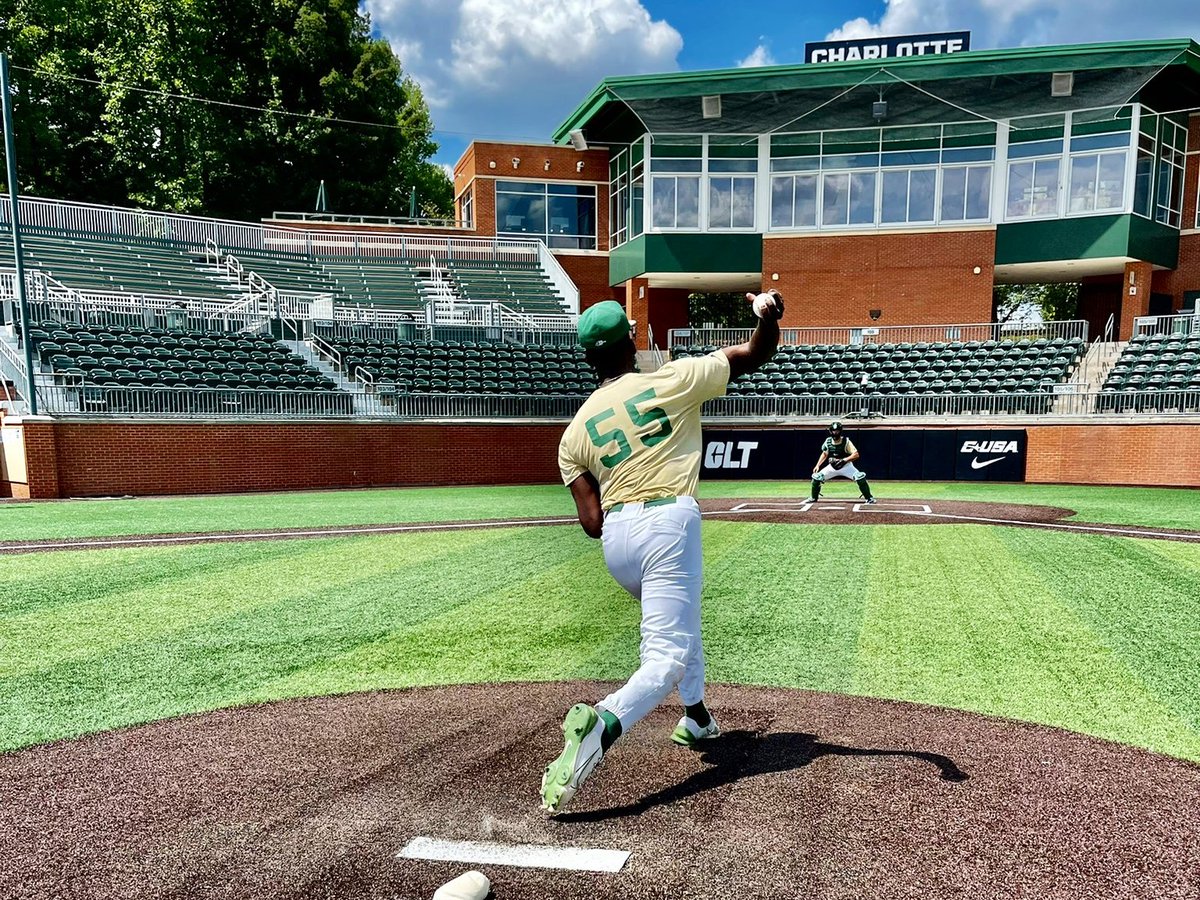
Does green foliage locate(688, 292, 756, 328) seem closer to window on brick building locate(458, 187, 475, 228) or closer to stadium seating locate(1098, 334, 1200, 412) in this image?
window on brick building locate(458, 187, 475, 228)

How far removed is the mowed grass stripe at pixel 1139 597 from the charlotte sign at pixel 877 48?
25372 mm

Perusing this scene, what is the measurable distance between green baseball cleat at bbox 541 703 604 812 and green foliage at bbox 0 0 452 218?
145 feet

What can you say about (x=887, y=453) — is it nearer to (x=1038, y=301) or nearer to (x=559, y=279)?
(x=559, y=279)

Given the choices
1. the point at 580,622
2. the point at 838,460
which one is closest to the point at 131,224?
the point at 838,460

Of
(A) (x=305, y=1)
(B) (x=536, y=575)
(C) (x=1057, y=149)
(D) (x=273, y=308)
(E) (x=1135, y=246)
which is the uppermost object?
(A) (x=305, y=1)

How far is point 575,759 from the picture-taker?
10.6 feet

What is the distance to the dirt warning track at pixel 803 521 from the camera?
36.1 ft

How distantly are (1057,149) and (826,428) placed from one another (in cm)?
1558

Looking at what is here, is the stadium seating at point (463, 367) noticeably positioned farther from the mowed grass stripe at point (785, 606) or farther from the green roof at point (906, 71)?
the mowed grass stripe at point (785, 606)

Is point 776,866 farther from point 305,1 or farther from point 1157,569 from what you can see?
point 305,1

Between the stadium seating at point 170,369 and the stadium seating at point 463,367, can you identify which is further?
the stadium seating at point 463,367

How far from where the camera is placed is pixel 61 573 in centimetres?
881

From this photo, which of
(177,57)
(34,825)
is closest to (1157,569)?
(34,825)

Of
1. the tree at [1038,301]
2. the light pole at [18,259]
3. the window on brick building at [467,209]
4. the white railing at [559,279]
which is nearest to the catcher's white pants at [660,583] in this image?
the light pole at [18,259]
